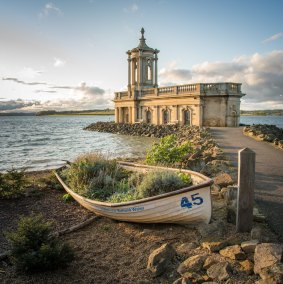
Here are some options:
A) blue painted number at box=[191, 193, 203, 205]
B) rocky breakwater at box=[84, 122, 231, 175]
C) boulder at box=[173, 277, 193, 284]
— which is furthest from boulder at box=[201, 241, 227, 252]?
rocky breakwater at box=[84, 122, 231, 175]

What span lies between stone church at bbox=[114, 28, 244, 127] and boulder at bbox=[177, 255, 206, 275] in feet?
94.3

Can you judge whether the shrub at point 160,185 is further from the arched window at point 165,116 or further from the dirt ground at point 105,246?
the arched window at point 165,116

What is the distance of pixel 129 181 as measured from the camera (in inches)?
342

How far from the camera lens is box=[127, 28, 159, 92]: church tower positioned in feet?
141

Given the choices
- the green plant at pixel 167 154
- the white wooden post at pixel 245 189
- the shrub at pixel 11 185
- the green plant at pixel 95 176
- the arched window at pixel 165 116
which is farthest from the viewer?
the arched window at pixel 165 116

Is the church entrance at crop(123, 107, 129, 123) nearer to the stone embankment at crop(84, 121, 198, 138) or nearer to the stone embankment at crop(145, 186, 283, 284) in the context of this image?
the stone embankment at crop(84, 121, 198, 138)

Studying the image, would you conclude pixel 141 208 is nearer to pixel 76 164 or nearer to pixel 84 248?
pixel 84 248

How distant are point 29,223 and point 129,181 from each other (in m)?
3.51


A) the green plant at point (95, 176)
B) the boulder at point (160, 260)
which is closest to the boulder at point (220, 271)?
the boulder at point (160, 260)

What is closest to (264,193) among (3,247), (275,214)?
(275,214)

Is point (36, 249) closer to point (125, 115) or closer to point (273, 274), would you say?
point (273, 274)

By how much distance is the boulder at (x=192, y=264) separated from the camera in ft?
15.4

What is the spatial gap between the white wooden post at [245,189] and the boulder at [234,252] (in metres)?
0.89

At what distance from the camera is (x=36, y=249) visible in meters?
5.38
